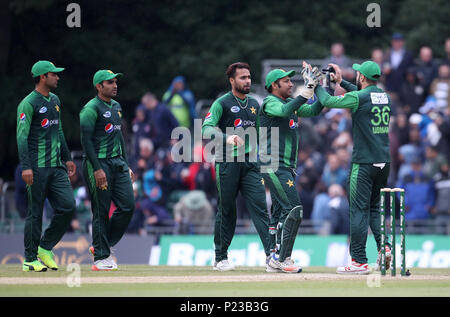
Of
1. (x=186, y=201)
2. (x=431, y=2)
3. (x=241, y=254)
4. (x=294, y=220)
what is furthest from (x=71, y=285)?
(x=431, y=2)

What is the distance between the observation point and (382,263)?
1272 cm

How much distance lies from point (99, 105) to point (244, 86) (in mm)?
1971

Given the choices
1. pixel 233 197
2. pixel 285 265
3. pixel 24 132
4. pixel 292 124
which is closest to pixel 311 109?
pixel 292 124

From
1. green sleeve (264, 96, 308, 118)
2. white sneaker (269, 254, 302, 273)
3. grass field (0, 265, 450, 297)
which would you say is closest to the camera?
grass field (0, 265, 450, 297)

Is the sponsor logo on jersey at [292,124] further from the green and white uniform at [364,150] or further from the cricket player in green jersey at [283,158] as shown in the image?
the green and white uniform at [364,150]

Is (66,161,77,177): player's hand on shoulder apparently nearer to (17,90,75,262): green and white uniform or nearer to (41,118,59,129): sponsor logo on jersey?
(17,90,75,262): green and white uniform

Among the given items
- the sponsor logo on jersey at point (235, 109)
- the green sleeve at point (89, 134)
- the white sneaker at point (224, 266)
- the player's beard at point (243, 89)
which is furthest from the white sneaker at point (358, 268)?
the green sleeve at point (89, 134)

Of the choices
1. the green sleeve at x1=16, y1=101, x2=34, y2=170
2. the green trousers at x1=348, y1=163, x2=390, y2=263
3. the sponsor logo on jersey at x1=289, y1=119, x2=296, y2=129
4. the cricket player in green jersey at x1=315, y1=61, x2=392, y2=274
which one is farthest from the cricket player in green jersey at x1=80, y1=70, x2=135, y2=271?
the green trousers at x1=348, y1=163, x2=390, y2=263

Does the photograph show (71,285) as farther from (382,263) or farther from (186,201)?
(186,201)

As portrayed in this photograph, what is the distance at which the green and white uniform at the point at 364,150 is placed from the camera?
43.1 ft

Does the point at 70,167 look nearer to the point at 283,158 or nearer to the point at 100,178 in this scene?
the point at 100,178

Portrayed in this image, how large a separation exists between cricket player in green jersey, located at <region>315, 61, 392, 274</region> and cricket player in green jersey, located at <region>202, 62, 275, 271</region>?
1183 millimetres

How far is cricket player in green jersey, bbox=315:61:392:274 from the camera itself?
13141 millimetres

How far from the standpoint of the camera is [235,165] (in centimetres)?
1384
